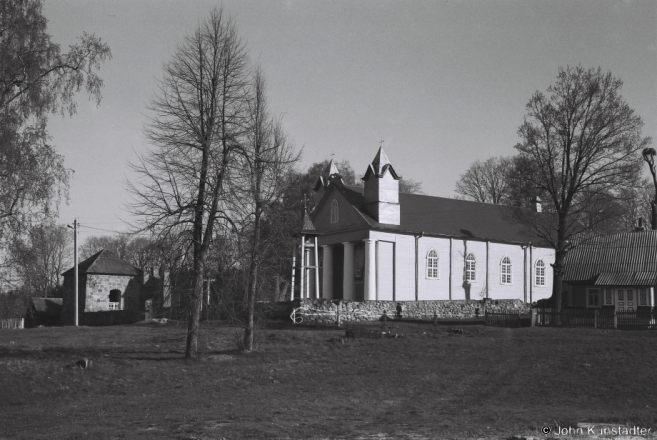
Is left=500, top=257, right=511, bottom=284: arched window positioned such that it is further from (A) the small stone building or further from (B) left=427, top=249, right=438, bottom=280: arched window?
(A) the small stone building

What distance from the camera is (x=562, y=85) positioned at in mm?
38438

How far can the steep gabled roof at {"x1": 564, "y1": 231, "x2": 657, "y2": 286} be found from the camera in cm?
4312

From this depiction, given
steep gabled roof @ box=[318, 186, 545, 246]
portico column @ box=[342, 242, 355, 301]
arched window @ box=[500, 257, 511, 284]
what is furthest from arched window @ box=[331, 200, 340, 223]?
arched window @ box=[500, 257, 511, 284]

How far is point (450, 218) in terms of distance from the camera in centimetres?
5147

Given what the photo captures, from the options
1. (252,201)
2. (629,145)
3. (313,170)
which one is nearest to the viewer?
(252,201)

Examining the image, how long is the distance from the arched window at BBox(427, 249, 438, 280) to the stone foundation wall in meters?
2.68

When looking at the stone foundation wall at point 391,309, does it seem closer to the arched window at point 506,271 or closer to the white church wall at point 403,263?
the white church wall at point 403,263

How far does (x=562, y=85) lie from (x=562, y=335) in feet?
48.3

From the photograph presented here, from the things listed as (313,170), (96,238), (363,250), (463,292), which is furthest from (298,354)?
(96,238)

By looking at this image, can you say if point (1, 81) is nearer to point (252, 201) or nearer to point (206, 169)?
point (206, 169)

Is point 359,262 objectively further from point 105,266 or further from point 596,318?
point 105,266

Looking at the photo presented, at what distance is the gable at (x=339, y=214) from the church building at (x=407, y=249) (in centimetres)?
7

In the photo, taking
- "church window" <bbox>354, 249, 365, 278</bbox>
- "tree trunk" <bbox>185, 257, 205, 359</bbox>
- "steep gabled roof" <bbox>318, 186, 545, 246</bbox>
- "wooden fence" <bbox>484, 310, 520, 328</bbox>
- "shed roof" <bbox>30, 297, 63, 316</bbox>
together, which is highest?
"steep gabled roof" <bbox>318, 186, 545, 246</bbox>

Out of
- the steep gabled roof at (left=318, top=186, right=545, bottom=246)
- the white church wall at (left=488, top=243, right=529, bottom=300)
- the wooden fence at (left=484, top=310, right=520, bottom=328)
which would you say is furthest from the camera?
the white church wall at (left=488, top=243, right=529, bottom=300)
